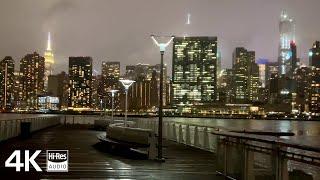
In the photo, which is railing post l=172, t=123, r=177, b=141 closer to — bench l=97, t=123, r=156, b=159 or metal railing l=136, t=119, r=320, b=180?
bench l=97, t=123, r=156, b=159

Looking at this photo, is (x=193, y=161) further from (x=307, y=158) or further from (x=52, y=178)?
(x=307, y=158)

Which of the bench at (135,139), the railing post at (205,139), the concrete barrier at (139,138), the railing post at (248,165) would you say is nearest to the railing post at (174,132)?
the railing post at (205,139)

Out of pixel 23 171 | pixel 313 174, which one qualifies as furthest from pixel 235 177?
pixel 23 171

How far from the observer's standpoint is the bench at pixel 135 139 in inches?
912

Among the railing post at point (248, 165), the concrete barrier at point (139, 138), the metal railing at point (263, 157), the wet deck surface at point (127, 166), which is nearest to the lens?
the metal railing at point (263, 157)

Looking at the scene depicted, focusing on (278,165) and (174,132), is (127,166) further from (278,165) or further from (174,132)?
(174,132)

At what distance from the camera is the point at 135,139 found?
2439 cm

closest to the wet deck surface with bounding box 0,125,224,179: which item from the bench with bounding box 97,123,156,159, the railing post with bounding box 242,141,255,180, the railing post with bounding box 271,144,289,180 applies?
the bench with bounding box 97,123,156,159

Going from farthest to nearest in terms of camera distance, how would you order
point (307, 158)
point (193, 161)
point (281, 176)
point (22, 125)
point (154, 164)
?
point (22, 125), point (193, 161), point (154, 164), point (281, 176), point (307, 158)

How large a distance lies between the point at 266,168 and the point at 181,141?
2151cm

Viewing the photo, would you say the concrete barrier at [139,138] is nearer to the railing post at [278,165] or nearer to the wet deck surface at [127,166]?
the wet deck surface at [127,166]

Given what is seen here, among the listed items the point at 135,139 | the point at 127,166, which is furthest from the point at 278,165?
the point at 135,139

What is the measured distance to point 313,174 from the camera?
12898 millimetres

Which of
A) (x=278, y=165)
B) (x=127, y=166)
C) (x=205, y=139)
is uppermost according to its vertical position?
(x=278, y=165)
